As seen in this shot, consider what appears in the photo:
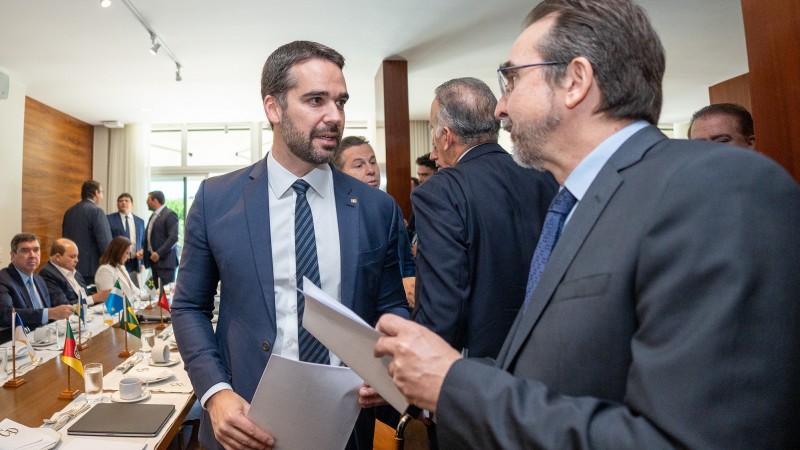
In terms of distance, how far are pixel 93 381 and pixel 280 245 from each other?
1193 millimetres

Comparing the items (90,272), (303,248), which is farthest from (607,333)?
(90,272)

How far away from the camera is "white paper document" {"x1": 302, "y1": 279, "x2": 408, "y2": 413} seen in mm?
884

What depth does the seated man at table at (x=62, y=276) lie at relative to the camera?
416cm

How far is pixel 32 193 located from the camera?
6.82m

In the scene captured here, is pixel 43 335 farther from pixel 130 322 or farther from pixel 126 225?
pixel 126 225

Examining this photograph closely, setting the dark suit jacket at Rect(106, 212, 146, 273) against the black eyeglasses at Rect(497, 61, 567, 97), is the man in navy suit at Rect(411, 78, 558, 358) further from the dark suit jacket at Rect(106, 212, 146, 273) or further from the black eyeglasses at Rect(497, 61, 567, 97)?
the dark suit jacket at Rect(106, 212, 146, 273)

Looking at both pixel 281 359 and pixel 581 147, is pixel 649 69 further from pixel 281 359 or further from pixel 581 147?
pixel 281 359

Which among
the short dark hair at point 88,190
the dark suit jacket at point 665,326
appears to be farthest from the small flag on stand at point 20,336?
the short dark hair at point 88,190

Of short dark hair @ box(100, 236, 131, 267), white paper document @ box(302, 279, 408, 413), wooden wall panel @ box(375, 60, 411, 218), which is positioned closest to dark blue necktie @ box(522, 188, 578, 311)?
white paper document @ box(302, 279, 408, 413)

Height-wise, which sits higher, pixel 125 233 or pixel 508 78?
pixel 125 233

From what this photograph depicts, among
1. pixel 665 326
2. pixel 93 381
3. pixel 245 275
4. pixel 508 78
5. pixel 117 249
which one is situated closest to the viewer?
pixel 665 326

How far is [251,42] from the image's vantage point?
17.3 ft

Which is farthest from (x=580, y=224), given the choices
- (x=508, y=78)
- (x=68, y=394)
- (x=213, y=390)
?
(x=68, y=394)

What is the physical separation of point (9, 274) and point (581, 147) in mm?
4168
